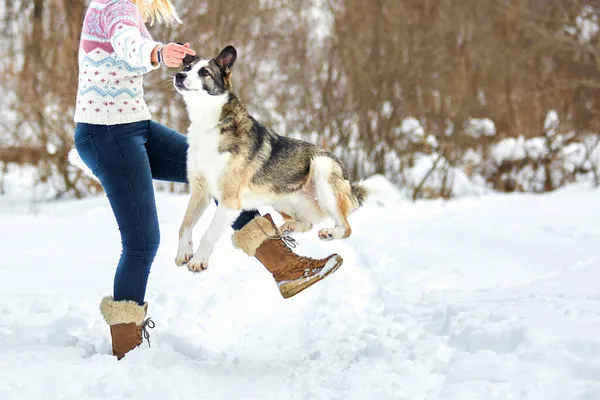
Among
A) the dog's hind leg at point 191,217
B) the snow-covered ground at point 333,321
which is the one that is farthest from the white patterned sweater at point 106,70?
→ the snow-covered ground at point 333,321

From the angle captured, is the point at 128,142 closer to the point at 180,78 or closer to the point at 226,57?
the point at 180,78

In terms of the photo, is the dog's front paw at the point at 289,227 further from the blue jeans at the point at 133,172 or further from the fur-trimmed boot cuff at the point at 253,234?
the blue jeans at the point at 133,172

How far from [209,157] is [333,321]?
5.30ft

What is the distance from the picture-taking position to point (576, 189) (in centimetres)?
1087

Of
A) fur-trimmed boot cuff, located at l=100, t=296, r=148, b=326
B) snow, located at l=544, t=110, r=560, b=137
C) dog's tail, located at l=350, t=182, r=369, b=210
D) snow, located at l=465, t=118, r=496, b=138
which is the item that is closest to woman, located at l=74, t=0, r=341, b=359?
fur-trimmed boot cuff, located at l=100, t=296, r=148, b=326

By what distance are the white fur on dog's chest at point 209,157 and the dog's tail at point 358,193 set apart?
0.80 meters

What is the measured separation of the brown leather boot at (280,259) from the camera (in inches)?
128

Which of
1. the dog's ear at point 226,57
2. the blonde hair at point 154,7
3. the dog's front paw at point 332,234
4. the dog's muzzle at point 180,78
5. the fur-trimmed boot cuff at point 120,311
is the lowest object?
the fur-trimmed boot cuff at point 120,311

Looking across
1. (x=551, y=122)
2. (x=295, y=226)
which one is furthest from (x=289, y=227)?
(x=551, y=122)

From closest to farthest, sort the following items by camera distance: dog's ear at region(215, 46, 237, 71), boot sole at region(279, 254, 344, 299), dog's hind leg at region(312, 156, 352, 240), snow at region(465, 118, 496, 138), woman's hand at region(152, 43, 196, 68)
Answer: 1. woman's hand at region(152, 43, 196, 68)
2. dog's ear at region(215, 46, 237, 71)
3. dog's hind leg at region(312, 156, 352, 240)
4. boot sole at region(279, 254, 344, 299)
5. snow at region(465, 118, 496, 138)

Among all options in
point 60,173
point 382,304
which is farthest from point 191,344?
point 60,173

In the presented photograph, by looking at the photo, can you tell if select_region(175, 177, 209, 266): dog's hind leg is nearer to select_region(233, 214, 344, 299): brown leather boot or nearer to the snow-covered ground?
select_region(233, 214, 344, 299): brown leather boot

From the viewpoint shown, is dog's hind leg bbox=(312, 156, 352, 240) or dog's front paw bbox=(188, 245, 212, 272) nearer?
dog's front paw bbox=(188, 245, 212, 272)

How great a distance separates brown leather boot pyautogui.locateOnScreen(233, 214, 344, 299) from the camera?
10.7 ft
